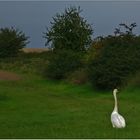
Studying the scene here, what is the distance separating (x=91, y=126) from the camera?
16188mm

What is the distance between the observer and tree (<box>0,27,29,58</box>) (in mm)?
80812

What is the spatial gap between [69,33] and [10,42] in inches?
791

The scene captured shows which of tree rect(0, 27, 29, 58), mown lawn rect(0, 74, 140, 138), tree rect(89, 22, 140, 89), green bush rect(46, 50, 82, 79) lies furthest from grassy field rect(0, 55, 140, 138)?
tree rect(0, 27, 29, 58)

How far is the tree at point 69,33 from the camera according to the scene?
207ft

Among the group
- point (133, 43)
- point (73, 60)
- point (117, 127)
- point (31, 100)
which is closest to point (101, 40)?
point (73, 60)

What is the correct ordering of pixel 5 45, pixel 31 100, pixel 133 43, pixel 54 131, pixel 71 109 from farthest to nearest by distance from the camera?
pixel 5 45
pixel 133 43
pixel 31 100
pixel 71 109
pixel 54 131

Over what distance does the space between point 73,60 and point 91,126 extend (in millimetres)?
31853

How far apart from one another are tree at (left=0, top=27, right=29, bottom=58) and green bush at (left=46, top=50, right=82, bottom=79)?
32476 mm

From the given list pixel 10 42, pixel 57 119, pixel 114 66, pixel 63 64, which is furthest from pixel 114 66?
pixel 10 42

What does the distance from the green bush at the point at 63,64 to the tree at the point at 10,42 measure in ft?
107

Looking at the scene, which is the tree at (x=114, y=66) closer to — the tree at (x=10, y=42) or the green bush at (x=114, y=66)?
the green bush at (x=114, y=66)

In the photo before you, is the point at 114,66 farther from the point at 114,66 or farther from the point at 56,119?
the point at 56,119

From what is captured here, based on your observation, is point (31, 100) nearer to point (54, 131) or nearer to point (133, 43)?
point (54, 131)

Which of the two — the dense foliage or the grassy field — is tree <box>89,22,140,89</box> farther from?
the dense foliage
